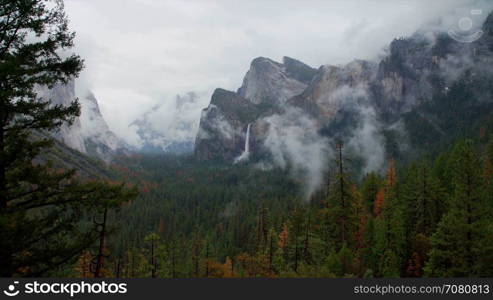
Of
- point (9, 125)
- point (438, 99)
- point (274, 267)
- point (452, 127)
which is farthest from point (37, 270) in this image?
point (438, 99)

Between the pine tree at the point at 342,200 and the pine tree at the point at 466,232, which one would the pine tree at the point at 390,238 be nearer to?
the pine tree at the point at 342,200

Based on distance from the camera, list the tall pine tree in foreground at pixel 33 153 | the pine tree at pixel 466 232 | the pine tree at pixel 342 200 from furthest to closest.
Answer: the pine tree at pixel 342 200 < the pine tree at pixel 466 232 < the tall pine tree in foreground at pixel 33 153

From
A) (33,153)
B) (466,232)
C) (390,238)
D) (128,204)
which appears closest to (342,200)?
(390,238)

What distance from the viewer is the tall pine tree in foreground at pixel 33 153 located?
9702mm

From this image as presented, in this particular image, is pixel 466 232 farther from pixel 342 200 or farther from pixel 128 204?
pixel 128 204

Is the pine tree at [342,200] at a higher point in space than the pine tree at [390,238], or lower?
higher

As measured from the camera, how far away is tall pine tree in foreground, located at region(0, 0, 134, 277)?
9.70m

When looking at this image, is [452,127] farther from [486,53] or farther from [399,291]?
[399,291]

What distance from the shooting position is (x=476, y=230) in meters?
18.4

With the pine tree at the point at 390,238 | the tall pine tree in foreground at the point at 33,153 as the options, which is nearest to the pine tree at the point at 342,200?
the pine tree at the point at 390,238

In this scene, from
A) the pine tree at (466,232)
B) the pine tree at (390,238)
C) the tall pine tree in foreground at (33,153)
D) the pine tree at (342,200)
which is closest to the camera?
the tall pine tree in foreground at (33,153)

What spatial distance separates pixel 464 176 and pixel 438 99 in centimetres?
17596

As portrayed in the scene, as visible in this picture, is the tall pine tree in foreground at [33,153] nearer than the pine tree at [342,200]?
Yes

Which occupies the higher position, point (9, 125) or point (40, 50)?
point (40, 50)
